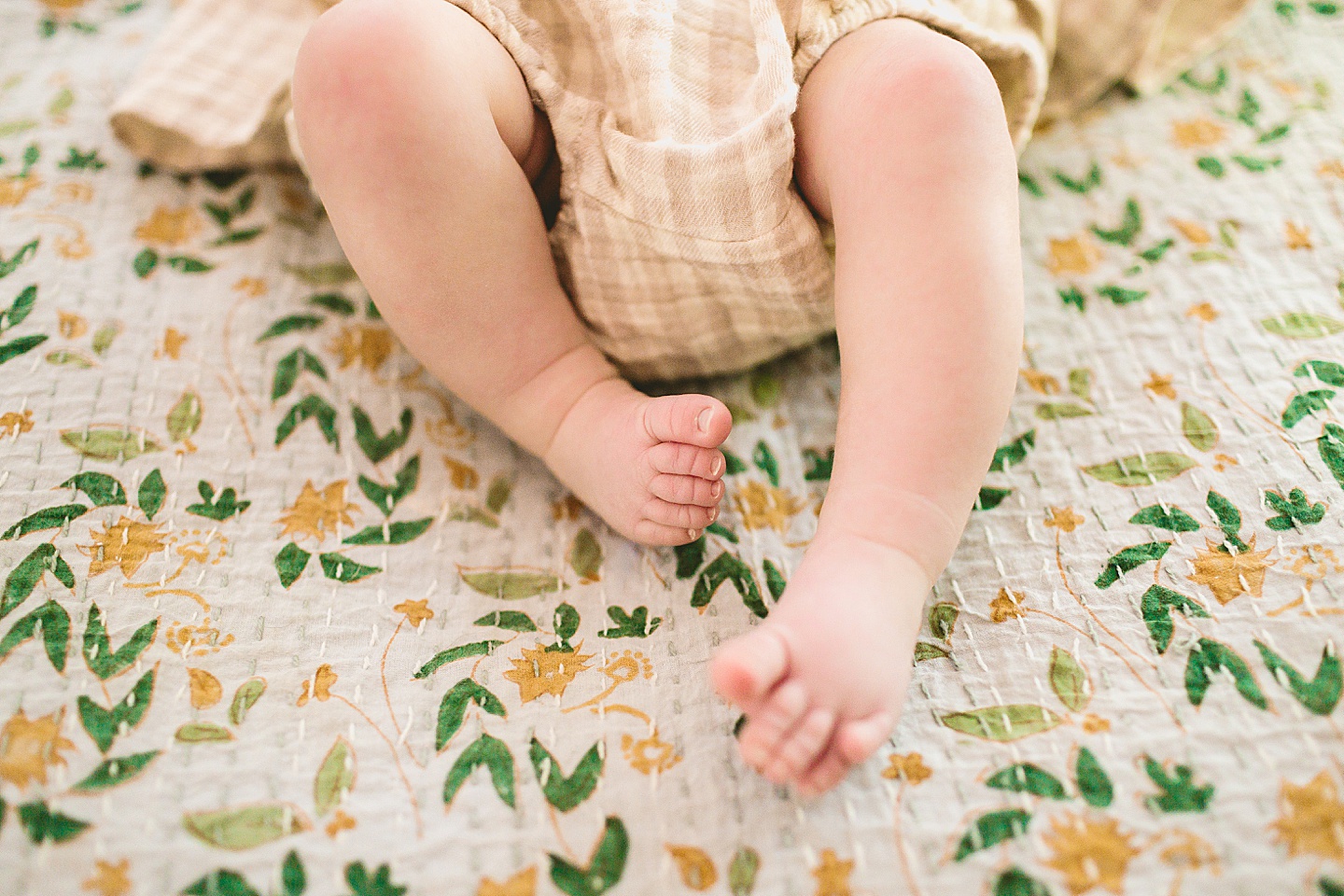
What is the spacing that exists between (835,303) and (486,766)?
32 cm

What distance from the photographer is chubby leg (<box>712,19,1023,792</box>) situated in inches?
17.5

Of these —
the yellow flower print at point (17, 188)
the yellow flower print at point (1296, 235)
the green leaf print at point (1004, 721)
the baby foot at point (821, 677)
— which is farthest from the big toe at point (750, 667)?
the yellow flower print at point (17, 188)

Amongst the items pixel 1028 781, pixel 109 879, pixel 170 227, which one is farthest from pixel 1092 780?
pixel 170 227

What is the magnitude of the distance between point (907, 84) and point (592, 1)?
212mm

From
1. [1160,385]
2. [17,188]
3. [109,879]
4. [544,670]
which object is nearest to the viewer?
[109,879]

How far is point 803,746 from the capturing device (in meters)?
0.43

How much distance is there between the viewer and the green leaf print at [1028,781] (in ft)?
1.49

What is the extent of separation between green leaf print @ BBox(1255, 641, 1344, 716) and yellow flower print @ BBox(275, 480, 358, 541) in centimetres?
53

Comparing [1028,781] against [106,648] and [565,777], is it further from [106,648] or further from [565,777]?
[106,648]

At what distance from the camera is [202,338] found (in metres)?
0.68

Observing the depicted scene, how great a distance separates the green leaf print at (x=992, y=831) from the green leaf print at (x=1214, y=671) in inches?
4.5

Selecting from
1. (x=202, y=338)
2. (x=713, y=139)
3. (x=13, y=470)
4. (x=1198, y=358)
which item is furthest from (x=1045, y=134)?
(x=13, y=470)

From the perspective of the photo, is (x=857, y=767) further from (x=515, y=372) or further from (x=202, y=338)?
(x=202, y=338)

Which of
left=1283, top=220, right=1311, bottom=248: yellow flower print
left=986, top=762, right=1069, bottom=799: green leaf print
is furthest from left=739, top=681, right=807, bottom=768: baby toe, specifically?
left=1283, top=220, right=1311, bottom=248: yellow flower print
